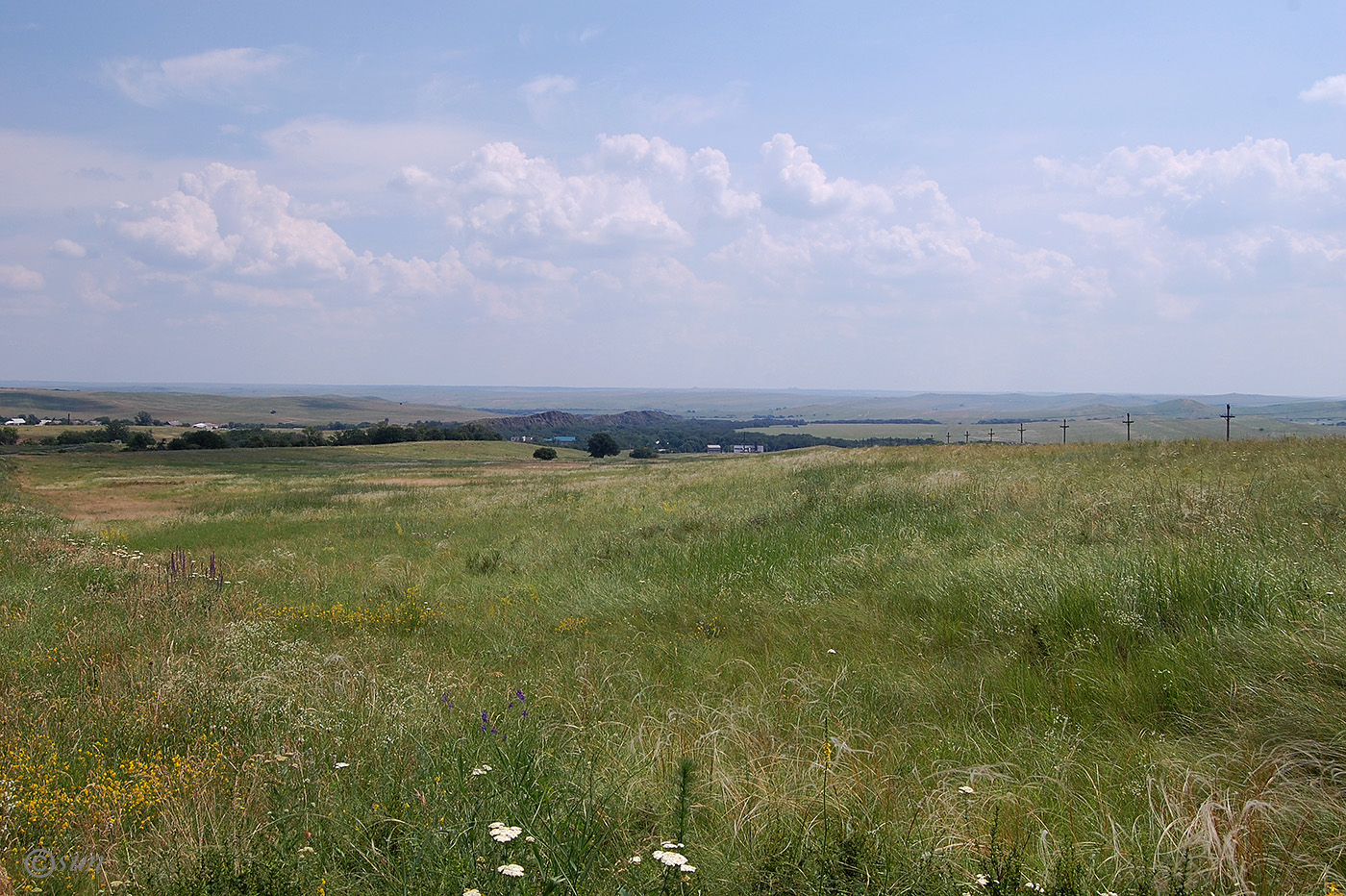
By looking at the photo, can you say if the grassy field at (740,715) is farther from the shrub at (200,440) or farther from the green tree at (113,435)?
the green tree at (113,435)

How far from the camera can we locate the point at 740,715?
4820mm

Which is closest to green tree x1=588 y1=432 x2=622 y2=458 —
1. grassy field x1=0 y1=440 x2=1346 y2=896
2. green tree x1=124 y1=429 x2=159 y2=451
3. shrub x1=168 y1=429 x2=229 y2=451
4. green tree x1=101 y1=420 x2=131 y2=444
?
shrub x1=168 y1=429 x2=229 y2=451

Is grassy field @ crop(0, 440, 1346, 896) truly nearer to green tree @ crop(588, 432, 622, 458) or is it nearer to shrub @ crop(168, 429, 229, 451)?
green tree @ crop(588, 432, 622, 458)

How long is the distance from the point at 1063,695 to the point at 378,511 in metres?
Result: 24.6

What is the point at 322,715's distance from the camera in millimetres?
4660

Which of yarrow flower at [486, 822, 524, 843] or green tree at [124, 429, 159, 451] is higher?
yarrow flower at [486, 822, 524, 843]

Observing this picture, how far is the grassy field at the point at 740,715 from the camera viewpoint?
297 cm

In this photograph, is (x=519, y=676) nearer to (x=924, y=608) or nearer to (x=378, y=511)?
(x=924, y=608)

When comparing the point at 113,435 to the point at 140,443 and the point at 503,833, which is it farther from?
the point at 503,833

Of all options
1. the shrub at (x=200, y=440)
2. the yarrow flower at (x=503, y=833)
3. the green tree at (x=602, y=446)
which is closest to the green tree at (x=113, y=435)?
the shrub at (x=200, y=440)

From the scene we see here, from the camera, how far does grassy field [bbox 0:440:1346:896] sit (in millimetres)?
2969

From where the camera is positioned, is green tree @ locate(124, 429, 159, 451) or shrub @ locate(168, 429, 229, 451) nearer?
green tree @ locate(124, 429, 159, 451)

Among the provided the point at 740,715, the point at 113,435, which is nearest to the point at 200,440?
the point at 113,435

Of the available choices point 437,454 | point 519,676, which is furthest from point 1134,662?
point 437,454
